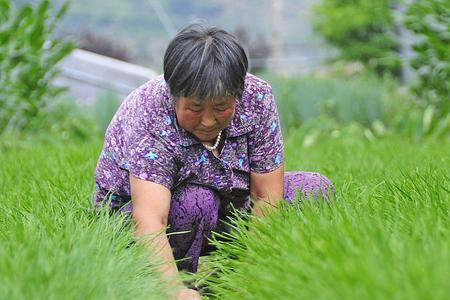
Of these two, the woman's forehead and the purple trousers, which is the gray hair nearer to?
the woman's forehead

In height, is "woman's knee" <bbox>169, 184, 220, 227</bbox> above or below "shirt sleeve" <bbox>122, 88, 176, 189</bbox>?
below

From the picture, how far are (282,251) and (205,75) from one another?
538 millimetres

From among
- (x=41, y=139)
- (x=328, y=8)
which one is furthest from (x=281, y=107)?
(x=328, y=8)

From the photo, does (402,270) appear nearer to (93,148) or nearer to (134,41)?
(93,148)

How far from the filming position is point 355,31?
16.8 meters

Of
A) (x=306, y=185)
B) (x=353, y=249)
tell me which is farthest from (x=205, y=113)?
(x=353, y=249)

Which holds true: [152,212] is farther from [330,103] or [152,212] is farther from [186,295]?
[330,103]

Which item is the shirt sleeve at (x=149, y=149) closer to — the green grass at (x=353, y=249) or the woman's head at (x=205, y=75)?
the woman's head at (x=205, y=75)

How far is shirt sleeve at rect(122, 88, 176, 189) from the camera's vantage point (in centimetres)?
246

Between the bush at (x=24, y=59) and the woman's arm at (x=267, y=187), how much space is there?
299 centimetres

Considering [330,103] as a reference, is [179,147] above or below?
above

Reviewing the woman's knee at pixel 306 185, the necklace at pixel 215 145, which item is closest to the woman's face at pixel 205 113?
the necklace at pixel 215 145

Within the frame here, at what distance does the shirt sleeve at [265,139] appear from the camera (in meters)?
2.62

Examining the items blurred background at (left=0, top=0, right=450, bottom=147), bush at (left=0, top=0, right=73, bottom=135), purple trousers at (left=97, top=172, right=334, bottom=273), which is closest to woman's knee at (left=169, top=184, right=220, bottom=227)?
purple trousers at (left=97, top=172, right=334, bottom=273)
